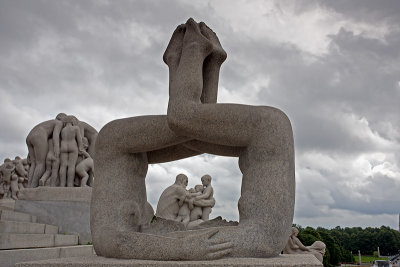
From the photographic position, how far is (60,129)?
12156 millimetres

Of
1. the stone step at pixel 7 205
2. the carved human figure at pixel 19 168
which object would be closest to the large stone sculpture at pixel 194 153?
the stone step at pixel 7 205

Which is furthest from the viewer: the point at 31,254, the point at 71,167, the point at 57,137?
the point at 57,137

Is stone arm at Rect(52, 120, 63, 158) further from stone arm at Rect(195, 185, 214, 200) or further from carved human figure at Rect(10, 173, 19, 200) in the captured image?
carved human figure at Rect(10, 173, 19, 200)

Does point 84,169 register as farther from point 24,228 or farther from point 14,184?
point 14,184

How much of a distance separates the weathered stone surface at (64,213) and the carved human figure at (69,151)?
121 centimetres

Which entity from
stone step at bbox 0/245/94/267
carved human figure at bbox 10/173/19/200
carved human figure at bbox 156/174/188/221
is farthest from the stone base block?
carved human figure at bbox 10/173/19/200

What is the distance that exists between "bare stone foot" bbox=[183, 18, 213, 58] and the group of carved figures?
28.0ft

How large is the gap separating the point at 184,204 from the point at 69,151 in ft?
13.0

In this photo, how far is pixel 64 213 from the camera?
10383mm

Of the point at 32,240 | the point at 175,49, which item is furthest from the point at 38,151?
the point at 175,49

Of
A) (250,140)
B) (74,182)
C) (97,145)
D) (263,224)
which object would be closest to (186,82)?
(250,140)

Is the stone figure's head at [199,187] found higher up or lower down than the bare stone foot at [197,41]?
lower down

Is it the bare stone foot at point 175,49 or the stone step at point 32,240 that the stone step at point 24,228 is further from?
the bare stone foot at point 175,49

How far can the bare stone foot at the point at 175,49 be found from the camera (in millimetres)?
4488
